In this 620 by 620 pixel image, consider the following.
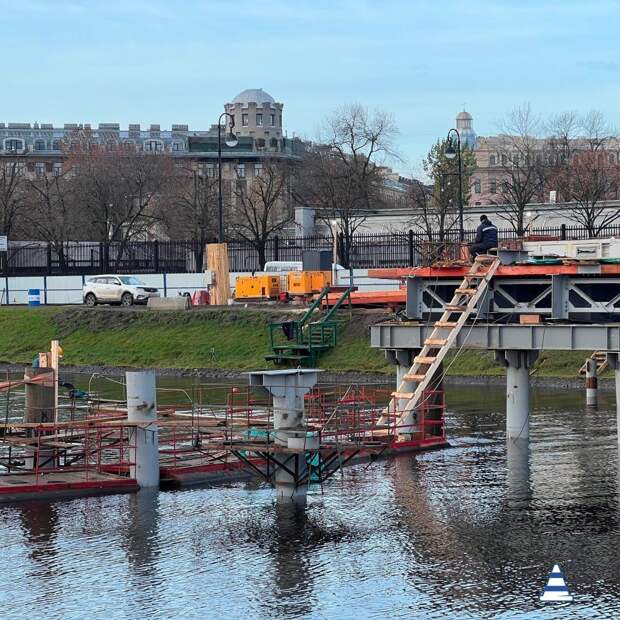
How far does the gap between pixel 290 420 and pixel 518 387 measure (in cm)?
1086

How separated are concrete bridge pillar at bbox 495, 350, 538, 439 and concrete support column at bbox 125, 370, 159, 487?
10.8 meters

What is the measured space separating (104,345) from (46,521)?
38.5 m

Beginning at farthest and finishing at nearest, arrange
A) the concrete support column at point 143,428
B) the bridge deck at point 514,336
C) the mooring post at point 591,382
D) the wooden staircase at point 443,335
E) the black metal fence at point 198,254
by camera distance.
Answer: the black metal fence at point 198,254
the mooring post at point 591,382
the wooden staircase at point 443,335
the bridge deck at point 514,336
the concrete support column at point 143,428

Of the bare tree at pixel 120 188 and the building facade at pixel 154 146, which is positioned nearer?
the bare tree at pixel 120 188

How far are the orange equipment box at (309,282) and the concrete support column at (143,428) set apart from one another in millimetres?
35474

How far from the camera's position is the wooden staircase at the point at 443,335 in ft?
121

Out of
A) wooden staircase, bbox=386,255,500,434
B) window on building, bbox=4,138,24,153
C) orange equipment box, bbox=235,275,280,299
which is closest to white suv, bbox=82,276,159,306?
orange equipment box, bbox=235,275,280,299

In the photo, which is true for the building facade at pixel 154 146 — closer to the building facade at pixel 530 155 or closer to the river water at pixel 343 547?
the building facade at pixel 530 155

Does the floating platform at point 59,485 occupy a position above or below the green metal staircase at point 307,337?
below

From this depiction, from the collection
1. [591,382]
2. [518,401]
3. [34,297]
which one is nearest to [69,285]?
[34,297]

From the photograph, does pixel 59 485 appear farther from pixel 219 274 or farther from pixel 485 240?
pixel 219 274

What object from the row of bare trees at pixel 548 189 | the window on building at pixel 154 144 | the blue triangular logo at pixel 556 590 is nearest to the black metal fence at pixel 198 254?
the row of bare trees at pixel 548 189

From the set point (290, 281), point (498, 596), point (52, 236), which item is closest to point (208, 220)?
point (52, 236)

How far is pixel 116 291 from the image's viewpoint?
243 feet
